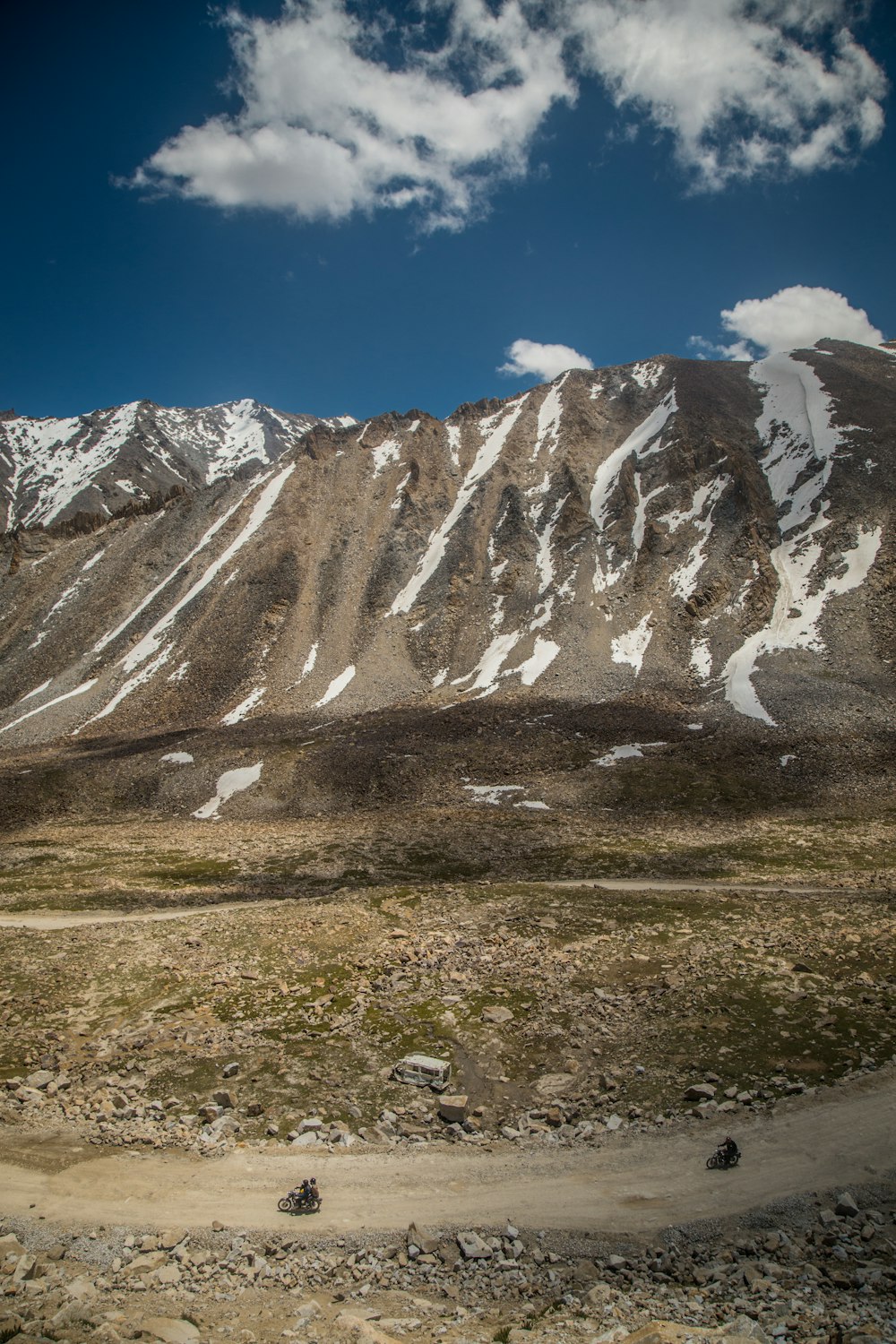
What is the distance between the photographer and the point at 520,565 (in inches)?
4242

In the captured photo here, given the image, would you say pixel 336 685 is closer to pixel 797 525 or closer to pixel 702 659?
pixel 702 659

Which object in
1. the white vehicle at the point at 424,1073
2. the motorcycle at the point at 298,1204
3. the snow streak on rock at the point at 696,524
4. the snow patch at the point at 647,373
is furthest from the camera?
the snow patch at the point at 647,373

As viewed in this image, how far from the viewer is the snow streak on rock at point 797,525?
265 ft

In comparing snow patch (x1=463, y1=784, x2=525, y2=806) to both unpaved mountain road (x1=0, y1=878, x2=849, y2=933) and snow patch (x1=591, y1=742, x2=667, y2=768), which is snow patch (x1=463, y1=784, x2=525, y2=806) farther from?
unpaved mountain road (x1=0, y1=878, x2=849, y2=933)

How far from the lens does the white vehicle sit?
18672 mm

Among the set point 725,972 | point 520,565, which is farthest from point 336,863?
point 520,565

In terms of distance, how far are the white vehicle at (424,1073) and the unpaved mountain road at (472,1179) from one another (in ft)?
7.88

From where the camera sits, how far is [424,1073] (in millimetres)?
18938

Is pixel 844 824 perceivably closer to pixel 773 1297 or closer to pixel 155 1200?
pixel 773 1297

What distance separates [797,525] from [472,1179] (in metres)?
104

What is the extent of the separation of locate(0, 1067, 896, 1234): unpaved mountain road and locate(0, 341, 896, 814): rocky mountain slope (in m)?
48.7

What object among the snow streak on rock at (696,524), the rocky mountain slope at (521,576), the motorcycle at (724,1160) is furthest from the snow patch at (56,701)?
the motorcycle at (724,1160)

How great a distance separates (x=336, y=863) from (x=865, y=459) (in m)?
99.7

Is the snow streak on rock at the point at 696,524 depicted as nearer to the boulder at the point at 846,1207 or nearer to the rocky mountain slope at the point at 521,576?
the rocky mountain slope at the point at 521,576
